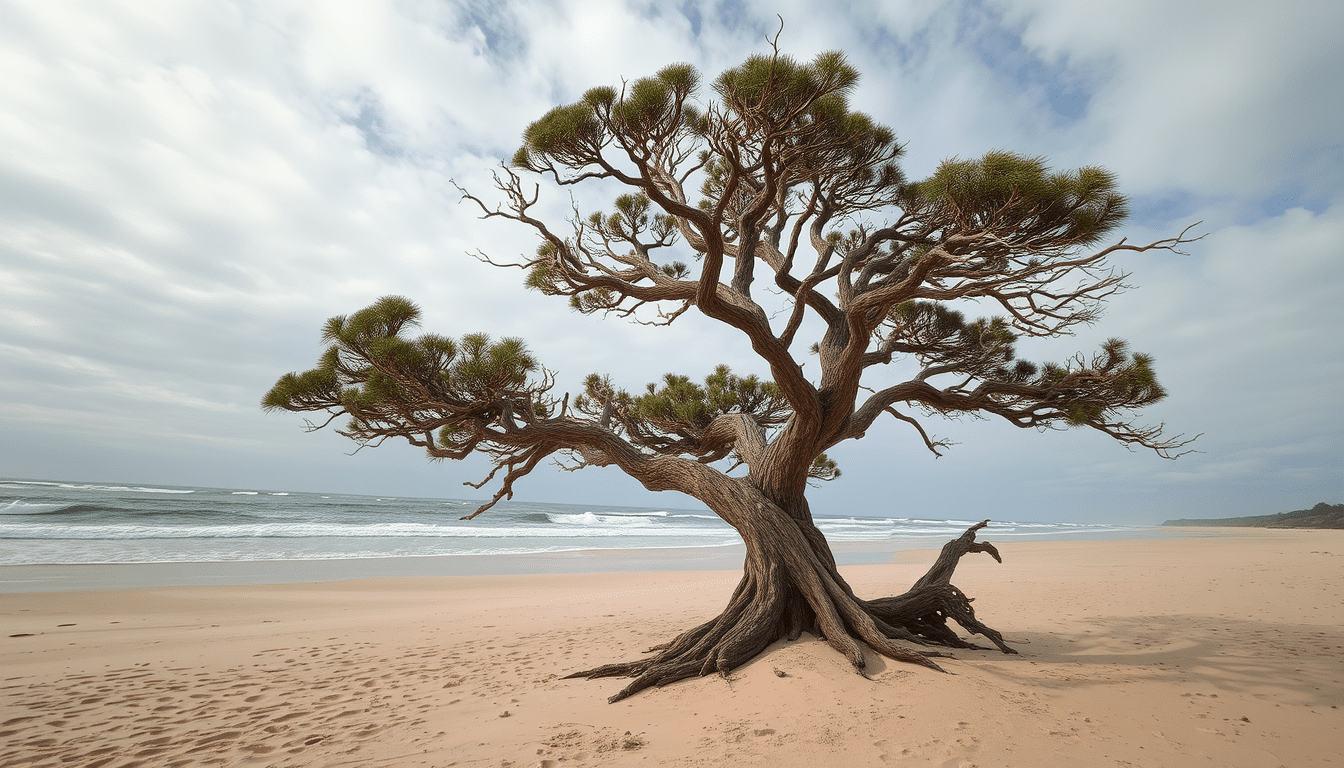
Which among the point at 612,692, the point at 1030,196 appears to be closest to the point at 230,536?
the point at 612,692

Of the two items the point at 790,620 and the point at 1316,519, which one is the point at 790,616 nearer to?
the point at 790,620

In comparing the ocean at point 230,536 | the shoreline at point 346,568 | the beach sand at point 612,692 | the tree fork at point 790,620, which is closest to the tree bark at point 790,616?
the tree fork at point 790,620

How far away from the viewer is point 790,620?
514cm

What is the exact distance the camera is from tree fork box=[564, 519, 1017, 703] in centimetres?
458

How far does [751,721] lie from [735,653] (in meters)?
0.97

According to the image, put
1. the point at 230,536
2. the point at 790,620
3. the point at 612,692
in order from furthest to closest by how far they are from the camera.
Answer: the point at 230,536 → the point at 790,620 → the point at 612,692

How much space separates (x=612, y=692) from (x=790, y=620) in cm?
164

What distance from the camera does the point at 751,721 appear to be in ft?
12.0

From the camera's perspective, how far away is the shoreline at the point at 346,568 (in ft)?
35.4

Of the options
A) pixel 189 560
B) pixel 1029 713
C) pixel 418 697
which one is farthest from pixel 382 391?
pixel 189 560

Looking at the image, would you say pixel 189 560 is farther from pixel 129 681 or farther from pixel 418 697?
pixel 418 697

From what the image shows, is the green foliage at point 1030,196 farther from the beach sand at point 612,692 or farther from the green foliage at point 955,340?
the beach sand at point 612,692

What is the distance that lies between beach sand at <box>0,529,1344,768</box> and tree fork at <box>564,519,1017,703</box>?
6.0 inches

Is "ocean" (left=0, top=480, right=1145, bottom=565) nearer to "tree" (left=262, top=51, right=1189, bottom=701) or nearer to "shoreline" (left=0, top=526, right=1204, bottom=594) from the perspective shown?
"shoreline" (left=0, top=526, right=1204, bottom=594)
